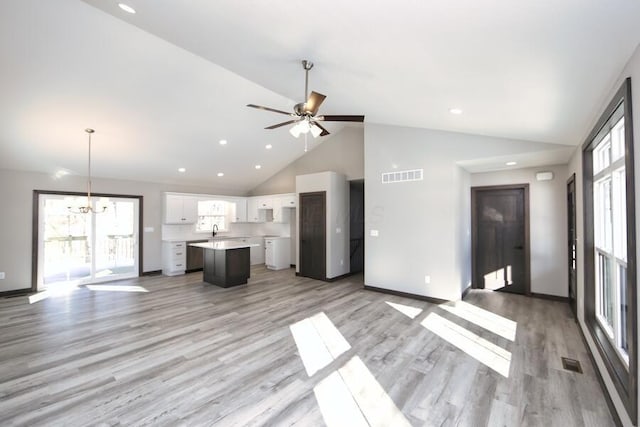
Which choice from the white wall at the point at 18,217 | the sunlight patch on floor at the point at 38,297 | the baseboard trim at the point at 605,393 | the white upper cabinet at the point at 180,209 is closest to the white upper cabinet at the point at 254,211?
the white upper cabinet at the point at 180,209

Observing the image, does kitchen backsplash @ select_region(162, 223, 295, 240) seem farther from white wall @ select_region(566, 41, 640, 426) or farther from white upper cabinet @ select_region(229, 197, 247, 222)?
white wall @ select_region(566, 41, 640, 426)

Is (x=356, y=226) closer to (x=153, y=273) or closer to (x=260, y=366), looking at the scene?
(x=260, y=366)

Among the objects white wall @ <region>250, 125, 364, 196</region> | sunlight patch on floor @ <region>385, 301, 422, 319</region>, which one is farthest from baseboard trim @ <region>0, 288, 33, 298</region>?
sunlight patch on floor @ <region>385, 301, 422, 319</region>

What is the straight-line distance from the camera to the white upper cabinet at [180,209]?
7316 mm

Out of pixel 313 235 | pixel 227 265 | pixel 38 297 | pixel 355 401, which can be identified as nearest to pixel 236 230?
pixel 227 265

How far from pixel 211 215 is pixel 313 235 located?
3.63 metres

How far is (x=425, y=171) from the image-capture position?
4910 millimetres

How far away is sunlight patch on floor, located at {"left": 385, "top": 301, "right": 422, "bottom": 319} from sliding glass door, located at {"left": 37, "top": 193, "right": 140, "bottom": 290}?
19.2 ft

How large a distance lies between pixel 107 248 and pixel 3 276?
5.54ft

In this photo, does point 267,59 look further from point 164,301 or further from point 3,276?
point 3,276

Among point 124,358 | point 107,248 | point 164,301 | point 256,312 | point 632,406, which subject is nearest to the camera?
point 632,406

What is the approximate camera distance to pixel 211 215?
847 cm

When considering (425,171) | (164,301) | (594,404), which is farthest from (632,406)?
(164,301)

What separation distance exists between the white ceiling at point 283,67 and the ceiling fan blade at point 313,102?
37 cm
